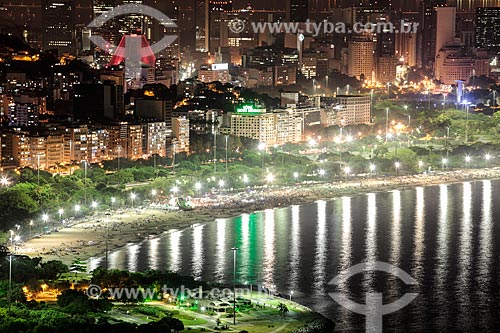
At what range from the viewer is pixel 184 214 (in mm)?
19047

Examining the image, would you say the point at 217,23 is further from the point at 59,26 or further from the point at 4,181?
the point at 4,181

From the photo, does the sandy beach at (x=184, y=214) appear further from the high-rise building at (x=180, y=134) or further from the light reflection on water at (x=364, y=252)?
the high-rise building at (x=180, y=134)

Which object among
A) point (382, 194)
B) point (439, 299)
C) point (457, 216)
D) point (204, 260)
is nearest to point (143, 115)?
point (382, 194)

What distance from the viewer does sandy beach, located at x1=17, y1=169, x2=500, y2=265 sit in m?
16.5

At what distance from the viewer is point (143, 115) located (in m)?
25.2

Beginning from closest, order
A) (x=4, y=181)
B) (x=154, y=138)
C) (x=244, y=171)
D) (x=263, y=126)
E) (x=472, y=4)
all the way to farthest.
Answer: (x=4, y=181) → (x=244, y=171) → (x=154, y=138) → (x=263, y=126) → (x=472, y=4)

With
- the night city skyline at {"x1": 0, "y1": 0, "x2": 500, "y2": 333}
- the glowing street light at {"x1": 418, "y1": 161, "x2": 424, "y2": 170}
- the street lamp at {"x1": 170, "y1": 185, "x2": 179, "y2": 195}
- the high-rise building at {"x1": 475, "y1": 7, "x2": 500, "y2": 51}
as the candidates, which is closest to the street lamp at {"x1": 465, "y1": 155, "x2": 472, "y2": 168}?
the night city skyline at {"x1": 0, "y1": 0, "x2": 500, "y2": 333}

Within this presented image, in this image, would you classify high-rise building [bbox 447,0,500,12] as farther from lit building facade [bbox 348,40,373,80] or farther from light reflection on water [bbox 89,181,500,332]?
light reflection on water [bbox 89,181,500,332]

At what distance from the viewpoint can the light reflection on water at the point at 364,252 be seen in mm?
Result: 14375
